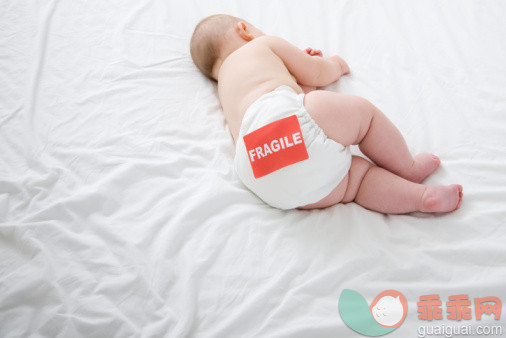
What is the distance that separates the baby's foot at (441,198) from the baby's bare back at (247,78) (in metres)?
0.45

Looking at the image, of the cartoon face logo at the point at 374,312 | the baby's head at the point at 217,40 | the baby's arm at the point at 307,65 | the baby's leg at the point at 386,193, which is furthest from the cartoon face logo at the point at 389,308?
the baby's head at the point at 217,40

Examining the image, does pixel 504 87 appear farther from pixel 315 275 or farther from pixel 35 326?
pixel 35 326

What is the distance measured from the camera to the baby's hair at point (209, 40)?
1.19 meters

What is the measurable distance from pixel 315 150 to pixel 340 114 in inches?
4.8

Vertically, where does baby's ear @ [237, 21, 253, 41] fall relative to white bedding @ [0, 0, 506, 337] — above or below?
above

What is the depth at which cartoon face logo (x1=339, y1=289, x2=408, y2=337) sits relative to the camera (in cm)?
72

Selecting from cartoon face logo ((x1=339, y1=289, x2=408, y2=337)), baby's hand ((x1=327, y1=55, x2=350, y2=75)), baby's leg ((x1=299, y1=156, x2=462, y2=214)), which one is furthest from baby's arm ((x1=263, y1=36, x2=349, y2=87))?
cartoon face logo ((x1=339, y1=289, x2=408, y2=337))

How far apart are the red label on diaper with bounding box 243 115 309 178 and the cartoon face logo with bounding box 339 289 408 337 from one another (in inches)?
12.4

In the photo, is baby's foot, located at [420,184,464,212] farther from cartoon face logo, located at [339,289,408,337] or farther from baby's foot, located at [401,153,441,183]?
cartoon face logo, located at [339,289,408,337]

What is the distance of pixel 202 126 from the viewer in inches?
42.8

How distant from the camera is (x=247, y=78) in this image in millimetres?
1038

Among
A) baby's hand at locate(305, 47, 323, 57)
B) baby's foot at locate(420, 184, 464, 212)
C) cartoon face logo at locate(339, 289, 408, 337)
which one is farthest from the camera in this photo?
baby's hand at locate(305, 47, 323, 57)

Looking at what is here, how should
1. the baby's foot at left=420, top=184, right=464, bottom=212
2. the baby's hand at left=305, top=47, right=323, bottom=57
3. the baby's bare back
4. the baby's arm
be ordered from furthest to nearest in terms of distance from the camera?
the baby's hand at left=305, top=47, right=323, bottom=57 < the baby's arm < the baby's bare back < the baby's foot at left=420, top=184, right=464, bottom=212

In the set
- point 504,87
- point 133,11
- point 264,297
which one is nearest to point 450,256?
point 264,297
